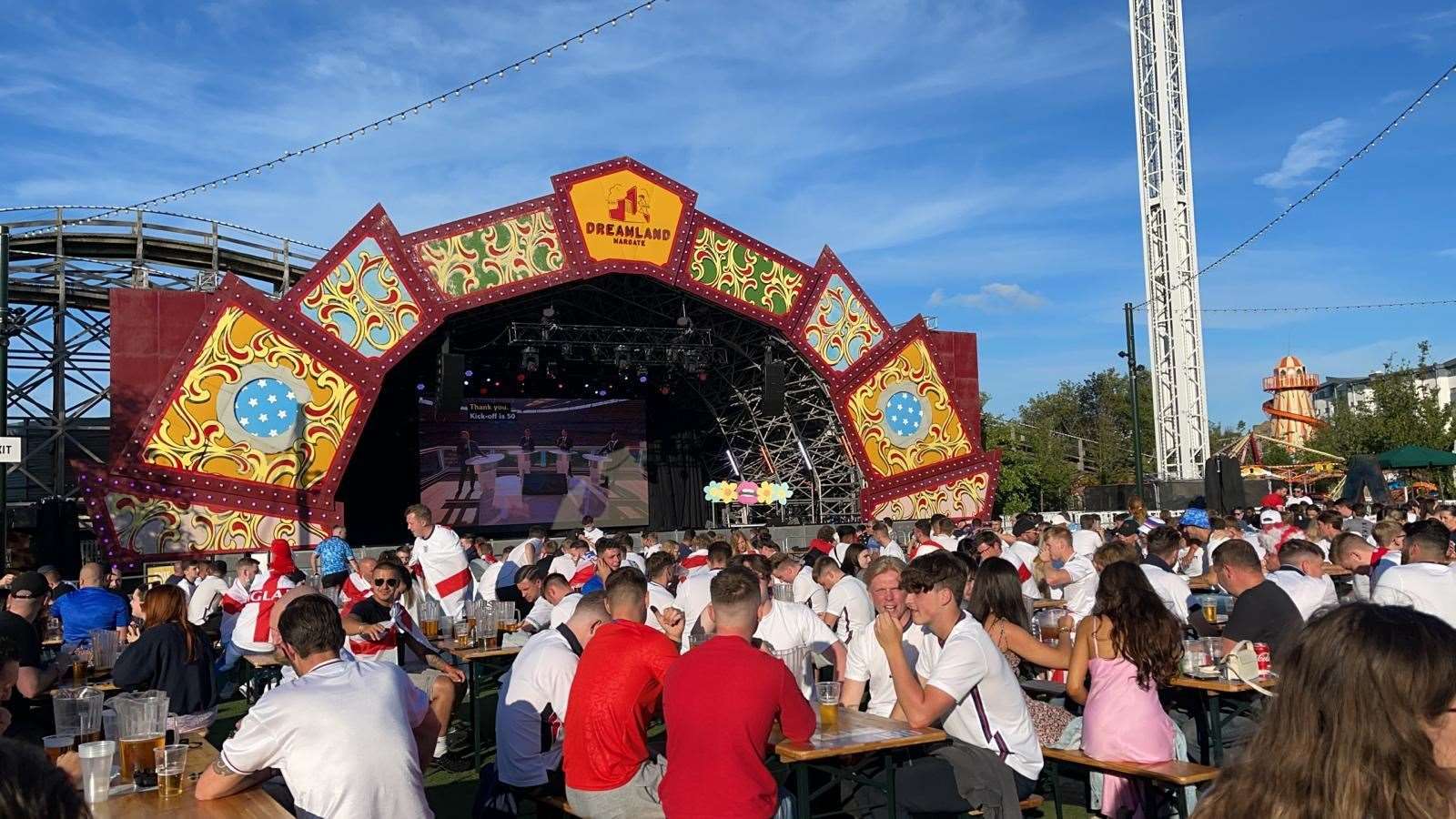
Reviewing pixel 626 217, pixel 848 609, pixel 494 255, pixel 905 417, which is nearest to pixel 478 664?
pixel 848 609

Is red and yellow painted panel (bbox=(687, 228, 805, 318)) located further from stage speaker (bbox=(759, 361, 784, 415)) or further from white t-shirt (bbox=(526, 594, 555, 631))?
white t-shirt (bbox=(526, 594, 555, 631))

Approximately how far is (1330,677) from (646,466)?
1077 inches

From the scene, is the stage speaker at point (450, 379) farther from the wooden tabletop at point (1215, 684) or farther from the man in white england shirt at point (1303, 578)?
the wooden tabletop at point (1215, 684)

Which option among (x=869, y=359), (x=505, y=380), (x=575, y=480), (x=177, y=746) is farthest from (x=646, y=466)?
(x=177, y=746)

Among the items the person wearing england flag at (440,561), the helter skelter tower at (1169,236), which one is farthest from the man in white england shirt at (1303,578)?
the helter skelter tower at (1169,236)

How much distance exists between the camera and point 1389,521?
10.0 metres

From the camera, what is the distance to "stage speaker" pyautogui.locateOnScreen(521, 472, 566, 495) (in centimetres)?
2680

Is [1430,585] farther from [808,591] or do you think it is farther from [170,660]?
[170,660]

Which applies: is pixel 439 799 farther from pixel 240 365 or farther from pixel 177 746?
pixel 240 365

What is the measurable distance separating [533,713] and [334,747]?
5.93 feet

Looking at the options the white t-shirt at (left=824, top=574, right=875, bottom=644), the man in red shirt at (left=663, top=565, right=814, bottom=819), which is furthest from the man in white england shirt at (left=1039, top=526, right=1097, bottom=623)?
the man in red shirt at (left=663, top=565, right=814, bottom=819)

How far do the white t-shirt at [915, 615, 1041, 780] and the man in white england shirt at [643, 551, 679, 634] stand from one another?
10.3 ft

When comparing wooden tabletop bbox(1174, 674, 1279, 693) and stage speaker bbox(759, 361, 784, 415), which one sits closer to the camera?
wooden tabletop bbox(1174, 674, 1279, 693)

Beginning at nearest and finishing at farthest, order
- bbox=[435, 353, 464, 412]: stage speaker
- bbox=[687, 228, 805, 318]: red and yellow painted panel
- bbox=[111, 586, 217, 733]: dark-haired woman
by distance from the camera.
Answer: bbox=[111, 586, 217, 733]: dark-haired woman
bbox=[435, 353, 464, 412]: stage speaker
bbox=[687, 228, 805, 318]: red and yellow painted panel
